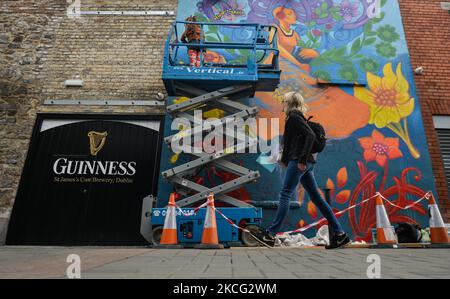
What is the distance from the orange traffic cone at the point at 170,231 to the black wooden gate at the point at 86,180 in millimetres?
1915

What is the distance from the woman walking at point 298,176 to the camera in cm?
404

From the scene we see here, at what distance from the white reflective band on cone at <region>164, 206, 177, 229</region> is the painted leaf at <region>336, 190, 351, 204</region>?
3.70m

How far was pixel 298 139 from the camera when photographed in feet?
13.8

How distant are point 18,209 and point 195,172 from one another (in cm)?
392

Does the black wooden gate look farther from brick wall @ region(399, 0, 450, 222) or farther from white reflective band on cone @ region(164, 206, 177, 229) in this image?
brick wall @ region(399, 0, 450, 222)

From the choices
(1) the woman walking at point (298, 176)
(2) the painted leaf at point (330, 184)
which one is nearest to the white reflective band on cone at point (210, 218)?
(1) the woman walking at point (298, 176)

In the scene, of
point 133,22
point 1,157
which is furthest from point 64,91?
point 133,22

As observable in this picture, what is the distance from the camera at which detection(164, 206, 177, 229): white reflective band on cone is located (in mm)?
4711

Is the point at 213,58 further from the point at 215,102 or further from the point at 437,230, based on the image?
the point at 437,230

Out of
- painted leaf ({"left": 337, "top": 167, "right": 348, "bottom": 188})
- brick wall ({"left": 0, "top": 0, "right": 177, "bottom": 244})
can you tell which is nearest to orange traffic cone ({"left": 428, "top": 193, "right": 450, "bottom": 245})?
painted leaf ({"left": 337, "top": 167, "right": 348, "bottom": 188})

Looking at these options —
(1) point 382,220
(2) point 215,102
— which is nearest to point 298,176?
(1) point 382,220

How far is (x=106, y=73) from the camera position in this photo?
7.60 m

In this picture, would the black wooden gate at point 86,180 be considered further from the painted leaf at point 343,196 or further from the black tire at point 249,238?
the painted leaf at point 343,196

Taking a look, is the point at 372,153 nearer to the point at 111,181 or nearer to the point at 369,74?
the point at 369,74
